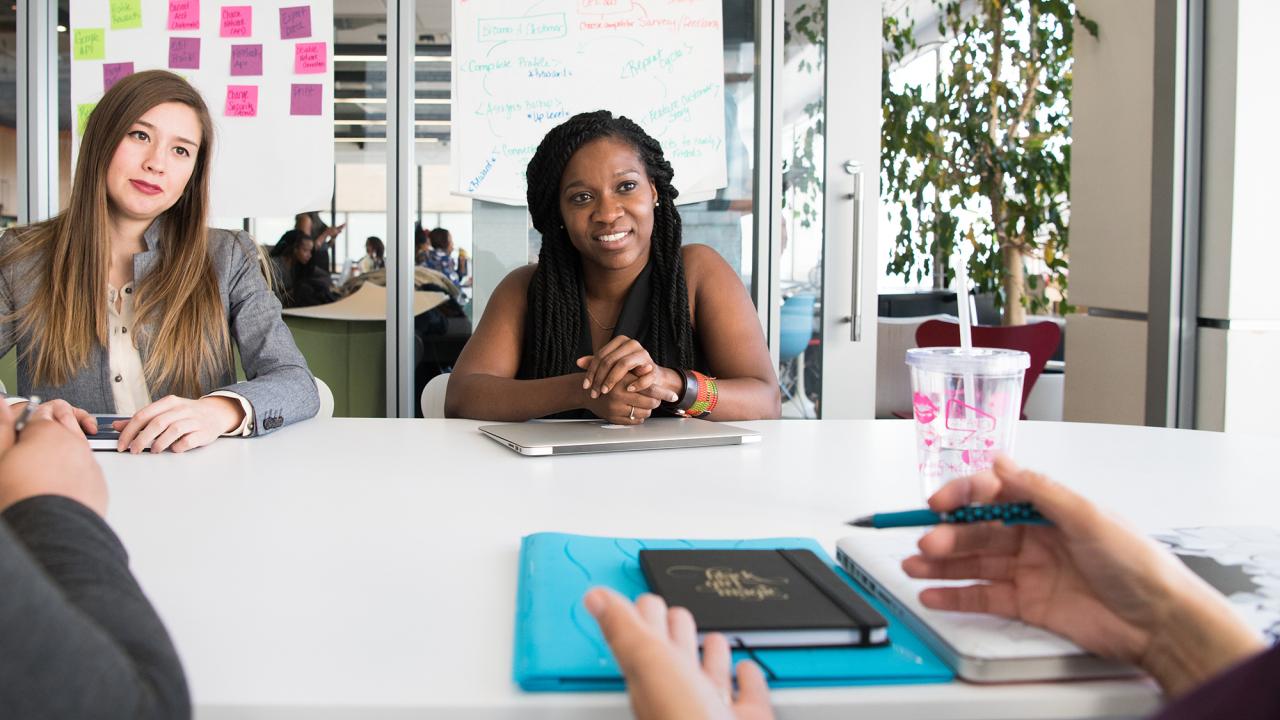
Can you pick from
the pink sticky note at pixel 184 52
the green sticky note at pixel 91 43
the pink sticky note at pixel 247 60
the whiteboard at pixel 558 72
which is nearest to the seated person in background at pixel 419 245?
the whiteboard at pixel 558 72

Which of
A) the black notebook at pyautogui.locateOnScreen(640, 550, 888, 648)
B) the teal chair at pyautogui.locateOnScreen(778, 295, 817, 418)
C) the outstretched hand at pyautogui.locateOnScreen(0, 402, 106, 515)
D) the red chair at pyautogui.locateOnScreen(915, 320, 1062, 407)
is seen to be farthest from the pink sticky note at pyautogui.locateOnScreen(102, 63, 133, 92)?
the black notebook at pyautogui.locateOnScreen(640, 550, 888, 648)

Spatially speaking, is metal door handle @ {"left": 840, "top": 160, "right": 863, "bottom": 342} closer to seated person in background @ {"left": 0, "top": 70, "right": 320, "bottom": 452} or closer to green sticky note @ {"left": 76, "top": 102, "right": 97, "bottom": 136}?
seated person in background @ {"left": 0, "top": 70, "right": 320, "bottom": 452}

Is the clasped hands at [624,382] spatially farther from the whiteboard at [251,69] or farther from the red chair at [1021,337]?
the red chair at [1021,337]

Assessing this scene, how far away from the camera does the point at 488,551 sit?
33.7 inches

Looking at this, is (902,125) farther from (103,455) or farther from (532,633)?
(532,633)

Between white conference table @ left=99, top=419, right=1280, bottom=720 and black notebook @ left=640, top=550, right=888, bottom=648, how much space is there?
0.14ft

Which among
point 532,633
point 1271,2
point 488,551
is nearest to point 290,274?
point 488,551

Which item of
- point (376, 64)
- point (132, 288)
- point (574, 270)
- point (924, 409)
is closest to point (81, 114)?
point (376, 64)

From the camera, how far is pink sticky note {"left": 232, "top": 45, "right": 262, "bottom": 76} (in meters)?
3.12

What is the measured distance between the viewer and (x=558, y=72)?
309cm

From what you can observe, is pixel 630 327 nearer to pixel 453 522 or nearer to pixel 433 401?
pixel 433 401

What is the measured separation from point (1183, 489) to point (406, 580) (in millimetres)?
897

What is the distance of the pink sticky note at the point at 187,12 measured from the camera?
123 inches

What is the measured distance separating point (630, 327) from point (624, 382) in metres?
0.55
